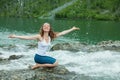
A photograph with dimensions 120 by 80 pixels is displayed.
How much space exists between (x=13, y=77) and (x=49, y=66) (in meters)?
2.35

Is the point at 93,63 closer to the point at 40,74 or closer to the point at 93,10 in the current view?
the point at 40,74

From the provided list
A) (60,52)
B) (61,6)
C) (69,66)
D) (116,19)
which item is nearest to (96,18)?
(116,19)

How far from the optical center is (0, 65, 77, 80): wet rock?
20094 millimetres

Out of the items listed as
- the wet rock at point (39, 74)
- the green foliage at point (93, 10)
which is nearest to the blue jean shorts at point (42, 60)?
the wet rock at point (39, 74)

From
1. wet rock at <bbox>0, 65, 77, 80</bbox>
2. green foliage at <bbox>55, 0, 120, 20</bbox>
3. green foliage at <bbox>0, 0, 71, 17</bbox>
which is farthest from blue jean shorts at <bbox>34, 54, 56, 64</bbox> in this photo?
green foliage at <bbox>0, 0, 71, 17</bbox>

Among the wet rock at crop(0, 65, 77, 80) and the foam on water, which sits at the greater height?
the wet rock at crop(0, 65, 77, 80)

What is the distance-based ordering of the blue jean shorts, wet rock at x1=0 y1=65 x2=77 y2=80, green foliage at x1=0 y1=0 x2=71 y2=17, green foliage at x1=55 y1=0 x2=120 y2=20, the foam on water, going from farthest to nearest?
green foliage at x1=0 y1=0 x2=71 y2=17, green foliage at x1=55 y1=0 x2=120 y2=20, the foam on water, the blue jean shorts, wet rock at x1=0 y1=65 x2=77 y2=80

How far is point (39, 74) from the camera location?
20438 mm

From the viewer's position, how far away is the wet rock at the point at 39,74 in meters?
20.1

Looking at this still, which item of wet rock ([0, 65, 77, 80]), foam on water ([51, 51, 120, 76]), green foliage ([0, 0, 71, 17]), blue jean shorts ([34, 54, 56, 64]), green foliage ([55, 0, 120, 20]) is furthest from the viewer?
green foliage ([0, 0, 71, 17])

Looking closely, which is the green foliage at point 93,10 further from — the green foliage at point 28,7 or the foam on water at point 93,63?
the foam on water at point 93,63

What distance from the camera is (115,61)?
29781 mm

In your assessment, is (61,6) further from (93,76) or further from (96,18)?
(93,76)

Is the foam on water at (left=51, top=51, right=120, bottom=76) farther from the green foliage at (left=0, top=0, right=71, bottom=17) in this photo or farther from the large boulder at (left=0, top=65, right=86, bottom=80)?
the green foliage at (left=0, top=0, right=71, bottom=17)
